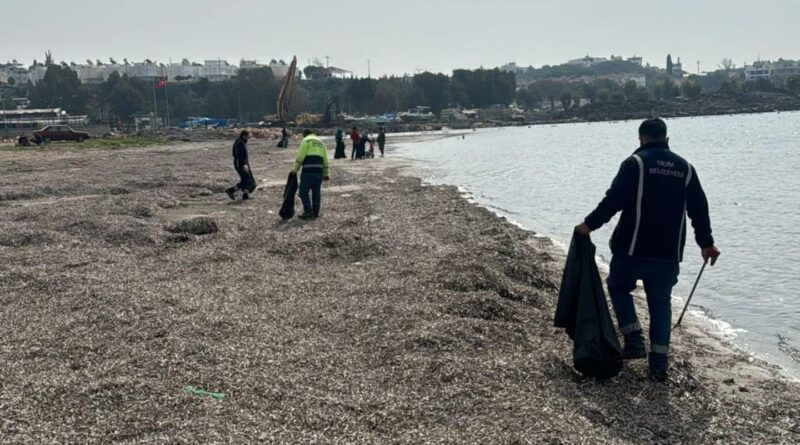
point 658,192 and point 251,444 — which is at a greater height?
point 658,192

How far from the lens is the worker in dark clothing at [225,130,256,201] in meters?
20.7

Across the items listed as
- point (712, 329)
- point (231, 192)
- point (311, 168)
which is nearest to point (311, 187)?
point (311, 168)

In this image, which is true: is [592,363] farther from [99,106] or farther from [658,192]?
[99,106]

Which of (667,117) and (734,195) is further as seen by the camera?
(667,117)

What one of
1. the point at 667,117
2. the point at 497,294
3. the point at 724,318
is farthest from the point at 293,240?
the point at 667,117

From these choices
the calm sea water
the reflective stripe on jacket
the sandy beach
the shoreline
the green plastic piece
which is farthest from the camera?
the reflective stripe on jacket

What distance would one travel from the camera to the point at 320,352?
25.3 feet

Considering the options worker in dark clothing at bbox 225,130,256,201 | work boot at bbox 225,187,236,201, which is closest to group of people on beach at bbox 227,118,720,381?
worker in dark clothing at bbox 225,130,256,201

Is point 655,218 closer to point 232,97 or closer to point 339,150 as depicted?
point 339,150

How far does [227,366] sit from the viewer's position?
7160mm

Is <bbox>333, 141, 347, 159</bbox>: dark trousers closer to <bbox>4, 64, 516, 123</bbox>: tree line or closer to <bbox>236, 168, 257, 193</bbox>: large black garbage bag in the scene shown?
<bbox>236, 168, 257, 193</bbox>: large black garbage bag

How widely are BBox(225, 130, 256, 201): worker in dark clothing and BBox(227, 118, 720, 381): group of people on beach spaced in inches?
560

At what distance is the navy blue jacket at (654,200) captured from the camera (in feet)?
23.3

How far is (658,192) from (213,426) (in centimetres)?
408
